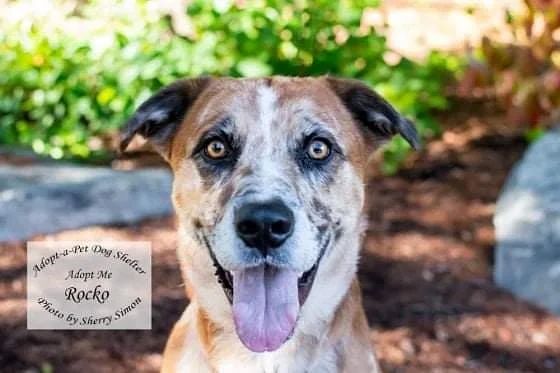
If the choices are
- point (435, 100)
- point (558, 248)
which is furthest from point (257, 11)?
point (558, 248)

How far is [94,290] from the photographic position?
455 centimetres

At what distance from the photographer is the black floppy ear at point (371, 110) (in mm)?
3332

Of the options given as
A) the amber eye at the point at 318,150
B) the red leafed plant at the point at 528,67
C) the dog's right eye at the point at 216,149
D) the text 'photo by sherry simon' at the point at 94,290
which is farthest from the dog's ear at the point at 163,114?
the red leafed plant at the point at 528,67

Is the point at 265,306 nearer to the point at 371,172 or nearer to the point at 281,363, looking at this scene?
the point at 281,363

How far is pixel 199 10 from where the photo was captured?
6145 mm

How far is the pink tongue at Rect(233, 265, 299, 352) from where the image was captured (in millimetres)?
3055

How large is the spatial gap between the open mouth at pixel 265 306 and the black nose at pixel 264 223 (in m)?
Result: 0.16

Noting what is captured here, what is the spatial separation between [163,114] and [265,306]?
751 millimetres

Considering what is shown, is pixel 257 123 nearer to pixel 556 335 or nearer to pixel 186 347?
pixel 186 347

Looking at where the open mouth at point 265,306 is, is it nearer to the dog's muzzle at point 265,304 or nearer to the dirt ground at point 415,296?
the dog's muzzle at point 265,304

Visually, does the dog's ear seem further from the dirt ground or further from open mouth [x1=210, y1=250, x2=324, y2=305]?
the dirt ground

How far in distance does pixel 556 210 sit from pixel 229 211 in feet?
9.67

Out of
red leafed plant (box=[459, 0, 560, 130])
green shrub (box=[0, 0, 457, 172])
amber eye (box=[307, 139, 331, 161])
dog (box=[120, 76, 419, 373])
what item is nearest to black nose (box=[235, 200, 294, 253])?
dog (box=[120, 76, 419, 373])

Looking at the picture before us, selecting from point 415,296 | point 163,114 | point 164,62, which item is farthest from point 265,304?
point 164,62
